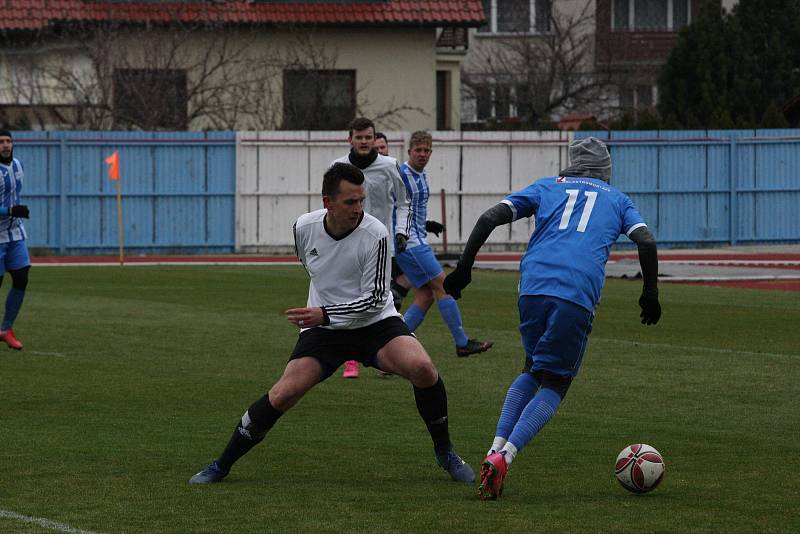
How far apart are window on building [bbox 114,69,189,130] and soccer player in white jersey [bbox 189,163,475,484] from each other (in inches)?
1131

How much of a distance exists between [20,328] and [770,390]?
8.53m

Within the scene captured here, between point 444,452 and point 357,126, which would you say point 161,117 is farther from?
point 444,452

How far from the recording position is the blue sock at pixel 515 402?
7645 millimetres

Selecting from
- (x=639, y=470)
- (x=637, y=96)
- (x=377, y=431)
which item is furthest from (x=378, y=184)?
(x=637, y=96)

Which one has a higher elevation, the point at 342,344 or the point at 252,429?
the point at 342,344

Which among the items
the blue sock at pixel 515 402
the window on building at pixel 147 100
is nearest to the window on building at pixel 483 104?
the window on building at pixel 147 100

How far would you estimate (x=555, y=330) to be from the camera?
7527 millimetres

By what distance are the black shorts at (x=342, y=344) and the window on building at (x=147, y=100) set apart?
28.7 m

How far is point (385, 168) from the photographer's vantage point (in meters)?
12.3

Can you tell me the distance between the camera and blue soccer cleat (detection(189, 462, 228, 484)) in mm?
7797

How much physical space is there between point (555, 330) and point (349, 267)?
1137 millimetres

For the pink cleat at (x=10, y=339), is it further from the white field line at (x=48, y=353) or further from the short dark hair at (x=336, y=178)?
the short dark hair at (x=336, y=178)

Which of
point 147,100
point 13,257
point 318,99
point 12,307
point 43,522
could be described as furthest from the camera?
point 318,99

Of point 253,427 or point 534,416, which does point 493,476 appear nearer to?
point 534,416
